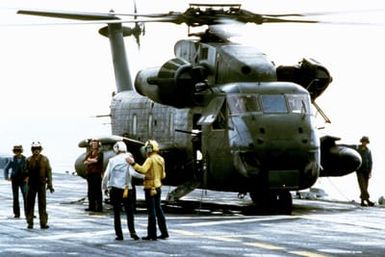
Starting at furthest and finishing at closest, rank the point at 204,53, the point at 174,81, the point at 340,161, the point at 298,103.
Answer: the point at 340,161, the point at 204,53, the point at 174,81, the point at 298,103

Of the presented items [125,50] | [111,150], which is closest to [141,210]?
[111,150]

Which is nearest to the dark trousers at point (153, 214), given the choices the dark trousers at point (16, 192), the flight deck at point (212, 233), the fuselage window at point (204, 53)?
the flight deck at point (212, 233)

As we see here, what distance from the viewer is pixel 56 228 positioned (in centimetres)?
2092

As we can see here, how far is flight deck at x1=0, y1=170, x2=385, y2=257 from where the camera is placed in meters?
16.5

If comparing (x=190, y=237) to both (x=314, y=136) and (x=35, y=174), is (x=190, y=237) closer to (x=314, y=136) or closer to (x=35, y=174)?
(x=35, y=174)

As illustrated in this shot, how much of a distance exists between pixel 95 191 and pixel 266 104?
550 cm

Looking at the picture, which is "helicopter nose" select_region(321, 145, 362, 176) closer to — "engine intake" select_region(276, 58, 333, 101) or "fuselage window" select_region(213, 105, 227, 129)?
"engine intake" select_region(276, 58, 333, 101)

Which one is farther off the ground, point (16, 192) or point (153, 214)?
point (153, 214)

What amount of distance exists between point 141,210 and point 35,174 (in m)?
6.11

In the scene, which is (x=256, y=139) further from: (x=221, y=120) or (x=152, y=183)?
(x=152, y=183)

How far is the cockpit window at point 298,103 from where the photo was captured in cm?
2461

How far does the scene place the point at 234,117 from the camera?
80.4 ft

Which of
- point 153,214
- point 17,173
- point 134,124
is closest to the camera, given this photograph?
point 153,214

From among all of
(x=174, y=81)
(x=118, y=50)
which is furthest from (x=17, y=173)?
(x=118, y=50)
